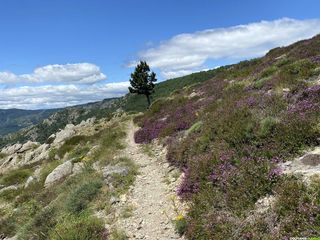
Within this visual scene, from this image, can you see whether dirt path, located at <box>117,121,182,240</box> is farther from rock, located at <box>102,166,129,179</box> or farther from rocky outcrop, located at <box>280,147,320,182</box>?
rocky outcrop, located at <box>280,147,320,182</box>

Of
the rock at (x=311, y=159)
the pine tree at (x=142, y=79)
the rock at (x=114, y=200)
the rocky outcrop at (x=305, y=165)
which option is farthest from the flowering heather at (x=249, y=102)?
the pine tree at (x=142, y=79)

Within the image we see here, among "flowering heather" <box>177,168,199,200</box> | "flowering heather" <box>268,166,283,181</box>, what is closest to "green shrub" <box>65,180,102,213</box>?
"flowering heather" <box>177,168,199,200</box>

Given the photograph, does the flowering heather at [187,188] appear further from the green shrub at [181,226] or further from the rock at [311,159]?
the rock at [311,159]

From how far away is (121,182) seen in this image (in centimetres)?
1378

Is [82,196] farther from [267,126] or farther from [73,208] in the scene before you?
[267,126]

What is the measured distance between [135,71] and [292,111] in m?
51.6

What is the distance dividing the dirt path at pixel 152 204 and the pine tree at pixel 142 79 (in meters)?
44.9

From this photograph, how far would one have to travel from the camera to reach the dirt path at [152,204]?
9359mm

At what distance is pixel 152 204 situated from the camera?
1128 centimetres

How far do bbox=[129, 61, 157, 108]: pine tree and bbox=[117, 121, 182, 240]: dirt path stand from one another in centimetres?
4490

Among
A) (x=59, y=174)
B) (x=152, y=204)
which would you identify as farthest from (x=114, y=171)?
(x=59, y=174)

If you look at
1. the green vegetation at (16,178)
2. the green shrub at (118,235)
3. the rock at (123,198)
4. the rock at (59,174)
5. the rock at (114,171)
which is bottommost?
the green vegetation at (16,178)

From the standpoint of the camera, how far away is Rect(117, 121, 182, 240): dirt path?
936cm

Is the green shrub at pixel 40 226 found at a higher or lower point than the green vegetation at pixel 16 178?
higher
